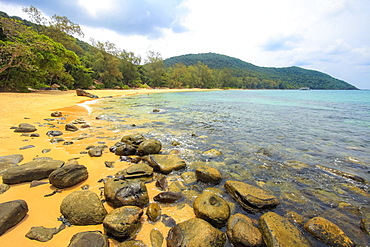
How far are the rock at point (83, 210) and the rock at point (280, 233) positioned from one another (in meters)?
2.89

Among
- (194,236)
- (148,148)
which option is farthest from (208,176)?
(148,148)

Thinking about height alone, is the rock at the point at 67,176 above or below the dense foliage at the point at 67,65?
below

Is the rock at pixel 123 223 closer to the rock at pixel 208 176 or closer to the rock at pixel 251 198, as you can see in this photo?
the rock at pixel 208 176

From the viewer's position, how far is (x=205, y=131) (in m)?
9.47

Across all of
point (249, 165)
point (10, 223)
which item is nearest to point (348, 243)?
point (249, 165)

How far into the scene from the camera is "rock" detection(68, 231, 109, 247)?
2.24m

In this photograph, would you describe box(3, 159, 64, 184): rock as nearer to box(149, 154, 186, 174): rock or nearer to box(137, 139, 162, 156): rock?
box(137, 139, 162, 156): rock

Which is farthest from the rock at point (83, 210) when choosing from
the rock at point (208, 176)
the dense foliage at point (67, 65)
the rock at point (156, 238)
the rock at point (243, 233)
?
the dense foliage at point (67, 65)

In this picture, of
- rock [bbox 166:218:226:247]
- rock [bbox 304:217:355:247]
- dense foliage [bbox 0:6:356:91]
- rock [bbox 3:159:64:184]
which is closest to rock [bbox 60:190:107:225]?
rock [bbox 166:218:226:247]

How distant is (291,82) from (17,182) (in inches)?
8197

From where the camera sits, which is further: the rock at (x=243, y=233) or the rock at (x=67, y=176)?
the rock at (x=67, y=176)

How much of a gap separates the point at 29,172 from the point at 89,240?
286cm

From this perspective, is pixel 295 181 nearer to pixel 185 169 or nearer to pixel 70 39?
pixel 185 169

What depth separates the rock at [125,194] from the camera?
3256 millimetres
